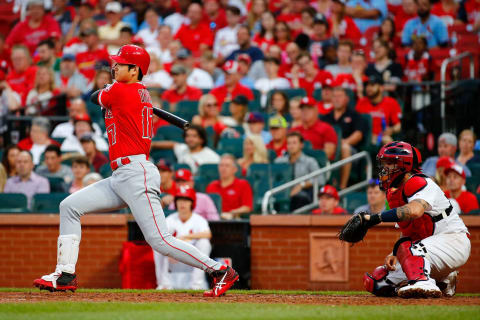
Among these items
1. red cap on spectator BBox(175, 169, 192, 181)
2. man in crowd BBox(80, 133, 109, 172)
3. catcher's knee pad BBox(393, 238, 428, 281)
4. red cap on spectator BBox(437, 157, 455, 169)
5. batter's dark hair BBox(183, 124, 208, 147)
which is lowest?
catcher's knee pad BBox(393, 238, 428, 281)

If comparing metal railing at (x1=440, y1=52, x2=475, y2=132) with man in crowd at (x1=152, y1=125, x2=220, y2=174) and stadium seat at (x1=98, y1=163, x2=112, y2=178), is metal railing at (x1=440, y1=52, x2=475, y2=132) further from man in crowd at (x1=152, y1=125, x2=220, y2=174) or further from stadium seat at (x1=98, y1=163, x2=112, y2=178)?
stadium seat at (x1=98, y1=163, x2=112, y2=178)

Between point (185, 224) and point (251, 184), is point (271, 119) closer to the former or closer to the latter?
point (251, 184)

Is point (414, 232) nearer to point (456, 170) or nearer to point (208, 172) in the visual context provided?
point (456, 170)

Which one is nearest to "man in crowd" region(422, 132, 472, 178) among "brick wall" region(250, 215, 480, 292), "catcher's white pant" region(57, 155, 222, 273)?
"brick wall" region(250, 215, 480, 292)

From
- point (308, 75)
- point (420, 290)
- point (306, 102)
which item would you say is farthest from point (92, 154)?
point (420, 290)

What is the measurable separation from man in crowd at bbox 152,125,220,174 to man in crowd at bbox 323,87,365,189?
1.87m

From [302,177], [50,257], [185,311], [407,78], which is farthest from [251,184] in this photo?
[185,311]

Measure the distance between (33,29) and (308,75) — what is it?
612 centimetres

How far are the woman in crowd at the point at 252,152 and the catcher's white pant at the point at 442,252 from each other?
4943 mm

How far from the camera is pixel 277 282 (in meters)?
10.1

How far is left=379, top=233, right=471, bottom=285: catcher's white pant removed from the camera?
23.4 feet

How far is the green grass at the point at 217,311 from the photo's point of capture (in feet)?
18.7

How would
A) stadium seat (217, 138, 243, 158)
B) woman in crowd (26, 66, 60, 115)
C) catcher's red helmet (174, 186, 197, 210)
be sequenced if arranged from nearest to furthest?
catcher's red helmet (174, 186, 197, 210)
stadium seat (217, 138, 243, 158)
woman in crowd (26, 66, 60, 115)

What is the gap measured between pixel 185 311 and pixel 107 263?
452 cm
